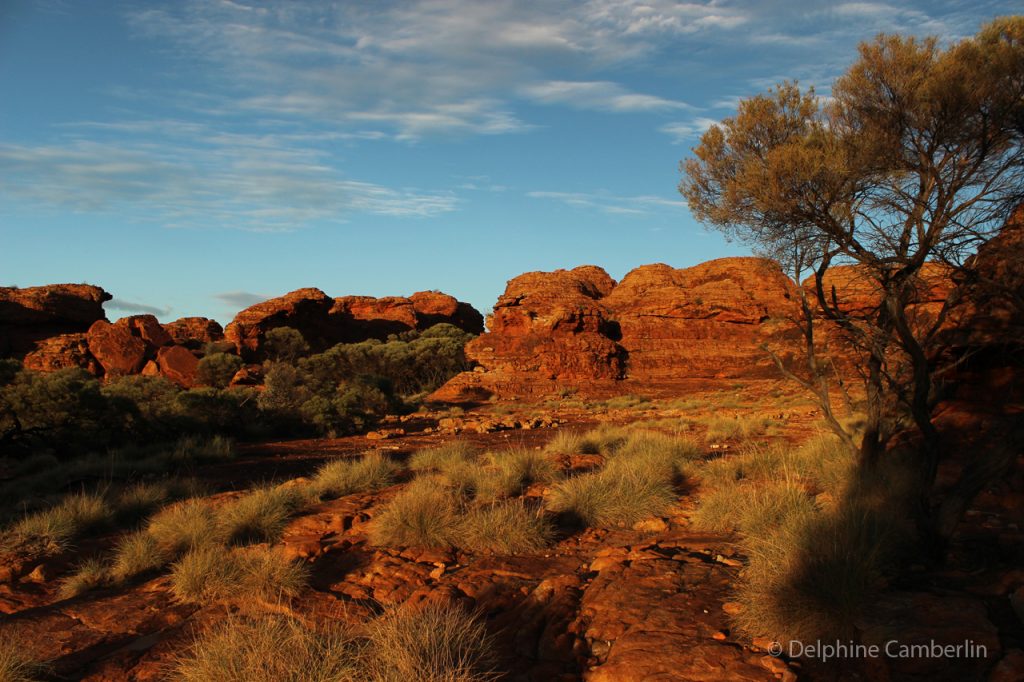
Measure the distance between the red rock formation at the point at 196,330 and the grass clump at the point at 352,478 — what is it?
123 feet

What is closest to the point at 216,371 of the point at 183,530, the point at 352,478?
the point at 352,478

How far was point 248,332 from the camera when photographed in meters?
47.2

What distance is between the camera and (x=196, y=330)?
45969 millimetres

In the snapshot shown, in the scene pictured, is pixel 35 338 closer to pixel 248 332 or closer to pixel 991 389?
pixel 248 332

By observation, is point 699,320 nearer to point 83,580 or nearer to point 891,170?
point 891,170

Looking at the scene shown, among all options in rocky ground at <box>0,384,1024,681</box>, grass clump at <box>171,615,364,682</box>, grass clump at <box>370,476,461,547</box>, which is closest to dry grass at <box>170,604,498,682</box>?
grass clump at <box>171,615,364,682</box>

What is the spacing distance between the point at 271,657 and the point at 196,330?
47519 mm

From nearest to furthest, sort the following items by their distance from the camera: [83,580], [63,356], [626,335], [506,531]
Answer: [83,580]
[506,531]
[63,356]
[626,335]

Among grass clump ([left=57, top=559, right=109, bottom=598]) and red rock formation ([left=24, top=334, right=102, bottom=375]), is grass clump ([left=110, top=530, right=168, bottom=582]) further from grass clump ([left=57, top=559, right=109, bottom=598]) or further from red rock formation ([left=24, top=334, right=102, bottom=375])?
red rock formation ([left=24, top=334, right=102, bottom=375])

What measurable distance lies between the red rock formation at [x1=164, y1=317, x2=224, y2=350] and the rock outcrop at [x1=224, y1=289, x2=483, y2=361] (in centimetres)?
100

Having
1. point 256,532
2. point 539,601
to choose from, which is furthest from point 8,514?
point 539,601

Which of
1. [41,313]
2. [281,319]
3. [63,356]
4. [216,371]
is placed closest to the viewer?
[216,371]

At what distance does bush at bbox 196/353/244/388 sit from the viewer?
32000 millimetres

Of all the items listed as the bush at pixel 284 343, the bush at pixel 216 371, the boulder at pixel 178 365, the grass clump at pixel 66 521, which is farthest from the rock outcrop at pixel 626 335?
the grass clump at pixel 66 521
